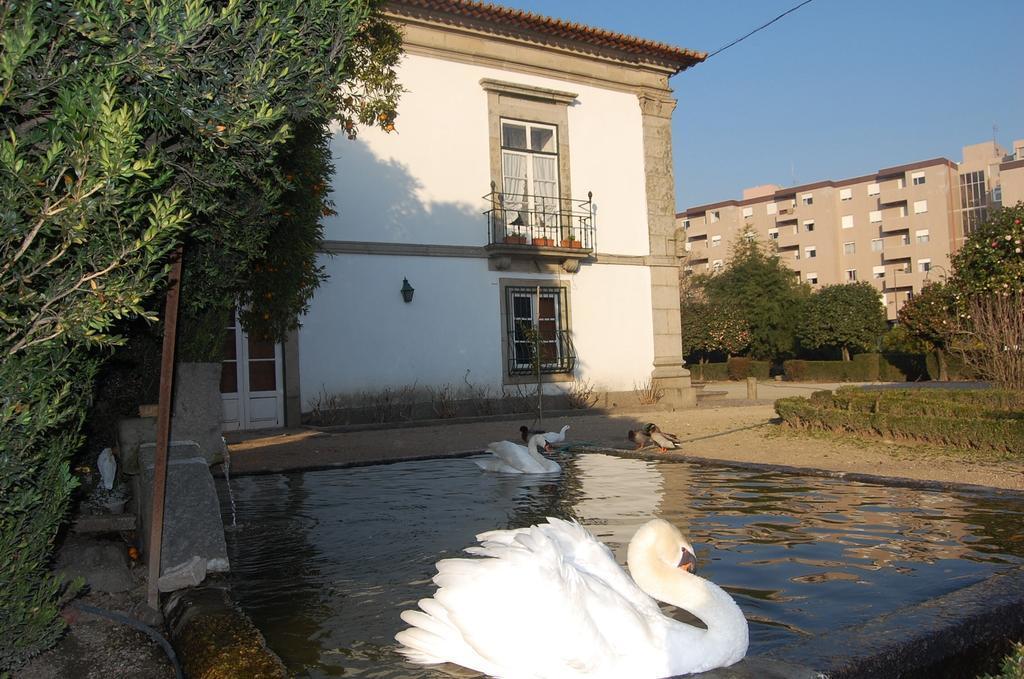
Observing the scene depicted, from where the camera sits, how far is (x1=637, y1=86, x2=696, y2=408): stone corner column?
22141mm

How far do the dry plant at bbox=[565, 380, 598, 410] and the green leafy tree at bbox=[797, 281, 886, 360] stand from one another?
24.3 m

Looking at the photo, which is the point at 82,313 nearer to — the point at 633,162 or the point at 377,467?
the point at 377,467

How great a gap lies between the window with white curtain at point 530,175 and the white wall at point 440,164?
24.7 inches

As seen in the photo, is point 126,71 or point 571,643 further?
point 571,643

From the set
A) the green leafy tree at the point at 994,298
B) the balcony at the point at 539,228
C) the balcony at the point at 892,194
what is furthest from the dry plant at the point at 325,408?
the balcony at the point at 892,194

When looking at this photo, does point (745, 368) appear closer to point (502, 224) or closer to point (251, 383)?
point (502, 224)

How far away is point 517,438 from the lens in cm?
1448

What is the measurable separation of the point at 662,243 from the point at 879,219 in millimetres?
61362

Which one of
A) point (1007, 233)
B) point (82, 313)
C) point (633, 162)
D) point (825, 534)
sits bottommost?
point (825, 534)

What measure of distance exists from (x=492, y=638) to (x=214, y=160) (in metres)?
2.55

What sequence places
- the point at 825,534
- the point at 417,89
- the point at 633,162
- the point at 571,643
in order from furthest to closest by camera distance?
the point at 633,162
the point at 417,89
the point at 825,534
the point at 571,643

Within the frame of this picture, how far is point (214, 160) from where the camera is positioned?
372 centimetres

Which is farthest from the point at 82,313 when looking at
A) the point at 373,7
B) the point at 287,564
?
the point at 373,7

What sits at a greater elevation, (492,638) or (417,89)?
(417,89)
